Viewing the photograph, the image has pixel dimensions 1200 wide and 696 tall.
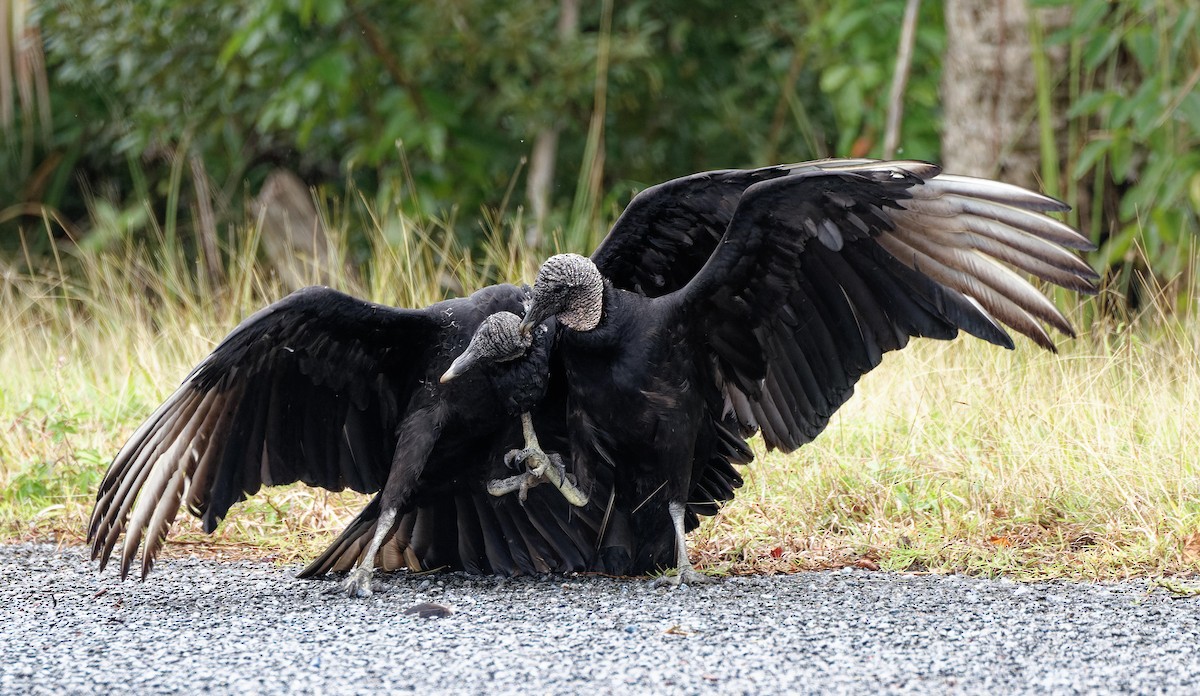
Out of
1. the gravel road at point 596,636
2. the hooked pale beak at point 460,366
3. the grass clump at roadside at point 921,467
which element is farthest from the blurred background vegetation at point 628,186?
the hooked pale beak at point 460,366

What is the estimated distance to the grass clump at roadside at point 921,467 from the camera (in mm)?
3338

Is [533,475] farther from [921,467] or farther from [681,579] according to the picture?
[921,467]

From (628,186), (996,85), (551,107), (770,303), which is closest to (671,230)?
(770,303)

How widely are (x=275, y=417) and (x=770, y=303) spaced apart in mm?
1211

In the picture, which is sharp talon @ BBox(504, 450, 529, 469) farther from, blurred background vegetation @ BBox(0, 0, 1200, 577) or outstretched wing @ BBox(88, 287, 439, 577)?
blurred background vegetation @ BBox(0, 0, 1200, 577)

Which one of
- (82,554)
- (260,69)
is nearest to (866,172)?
(82,554)

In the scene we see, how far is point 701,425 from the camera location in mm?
3246

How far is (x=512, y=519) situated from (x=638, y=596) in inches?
18.8

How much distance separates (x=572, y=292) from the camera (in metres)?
3.03

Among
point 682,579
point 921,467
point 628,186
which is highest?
point 628,186

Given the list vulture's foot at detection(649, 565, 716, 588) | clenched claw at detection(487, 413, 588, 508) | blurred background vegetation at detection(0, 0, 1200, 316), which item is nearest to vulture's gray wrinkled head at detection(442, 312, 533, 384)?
clenched claw at detection(487, 413, 588, 508)

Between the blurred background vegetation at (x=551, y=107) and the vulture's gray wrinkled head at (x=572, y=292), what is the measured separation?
6.93 feet

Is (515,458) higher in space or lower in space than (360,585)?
higher

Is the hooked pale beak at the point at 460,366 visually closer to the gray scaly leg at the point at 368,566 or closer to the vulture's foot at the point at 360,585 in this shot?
the gray scaly leg at the point at 368,566
